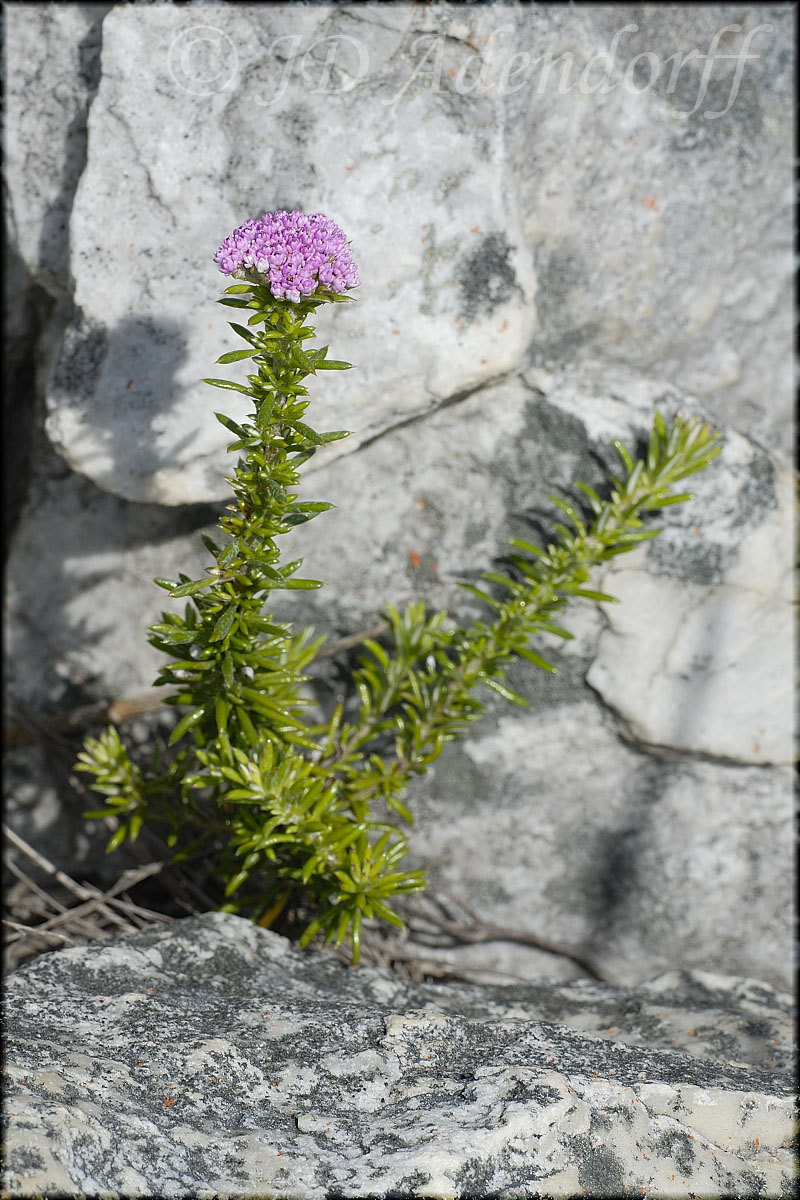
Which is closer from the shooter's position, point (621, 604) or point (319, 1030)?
point (319, 1030)

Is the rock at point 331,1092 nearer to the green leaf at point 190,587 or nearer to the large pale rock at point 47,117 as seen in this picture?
the green leaf at point 190,587

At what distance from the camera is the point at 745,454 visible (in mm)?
2705

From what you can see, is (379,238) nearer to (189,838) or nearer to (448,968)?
(189,838)

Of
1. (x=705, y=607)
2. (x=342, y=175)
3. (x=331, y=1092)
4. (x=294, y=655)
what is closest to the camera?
(x=331, y=1092)

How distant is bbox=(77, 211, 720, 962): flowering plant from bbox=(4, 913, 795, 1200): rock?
11.8 inches

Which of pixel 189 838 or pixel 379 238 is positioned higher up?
pixel 379 238

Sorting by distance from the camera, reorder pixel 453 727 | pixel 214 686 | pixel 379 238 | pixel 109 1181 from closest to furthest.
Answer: pixel 109 1181
pixel 214 686
pixel 379 238
pixel 453 727

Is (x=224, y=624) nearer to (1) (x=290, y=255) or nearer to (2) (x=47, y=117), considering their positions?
(1) (x=290, y=255)

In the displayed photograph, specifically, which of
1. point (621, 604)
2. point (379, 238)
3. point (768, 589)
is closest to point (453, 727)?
point (621, 604)

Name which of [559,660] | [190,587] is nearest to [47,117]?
[190,587]

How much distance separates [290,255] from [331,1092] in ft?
4.88

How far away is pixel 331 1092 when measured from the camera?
1.63 metres

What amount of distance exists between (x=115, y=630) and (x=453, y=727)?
1232 mm

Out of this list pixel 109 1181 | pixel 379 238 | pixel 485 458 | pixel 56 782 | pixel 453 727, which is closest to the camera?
pixel 109 1181
